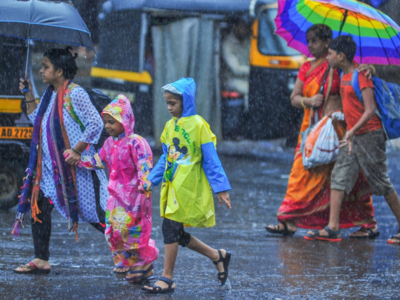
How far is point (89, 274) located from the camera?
5.21 metres

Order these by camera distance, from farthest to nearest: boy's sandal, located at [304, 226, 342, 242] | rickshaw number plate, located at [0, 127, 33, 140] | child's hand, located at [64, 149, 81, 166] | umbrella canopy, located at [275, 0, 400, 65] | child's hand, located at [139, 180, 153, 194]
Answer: rickshaw number plate, located at [0, 127, 33, 140], umbrella canopy, located at [275, 0, 400, 65], boy's sandal, located at [304, 226, 342, 242], child's hand, located at [64, 149, 81, 166], child's hand, located at [139, 180, 153, 194]

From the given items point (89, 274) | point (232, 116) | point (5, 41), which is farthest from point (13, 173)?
point (232, 116)

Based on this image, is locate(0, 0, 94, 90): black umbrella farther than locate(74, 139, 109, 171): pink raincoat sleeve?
Yes

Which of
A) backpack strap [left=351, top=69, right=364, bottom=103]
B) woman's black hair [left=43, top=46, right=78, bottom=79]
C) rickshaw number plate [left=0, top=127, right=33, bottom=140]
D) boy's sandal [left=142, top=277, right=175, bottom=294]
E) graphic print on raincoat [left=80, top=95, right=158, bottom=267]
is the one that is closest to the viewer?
boy's sandal [left=142, top=277, right=175, bottom=294]

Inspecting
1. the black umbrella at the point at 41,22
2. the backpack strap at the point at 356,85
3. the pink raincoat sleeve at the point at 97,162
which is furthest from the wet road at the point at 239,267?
the black umbrella at the point at 41,22

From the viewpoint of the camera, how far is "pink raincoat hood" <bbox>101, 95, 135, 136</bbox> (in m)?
5.10

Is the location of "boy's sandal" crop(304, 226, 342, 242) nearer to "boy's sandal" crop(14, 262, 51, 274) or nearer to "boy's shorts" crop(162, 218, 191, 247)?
"boy's shorts" crop(162, 218, 191, 247)

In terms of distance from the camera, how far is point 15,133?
7691 millimetres

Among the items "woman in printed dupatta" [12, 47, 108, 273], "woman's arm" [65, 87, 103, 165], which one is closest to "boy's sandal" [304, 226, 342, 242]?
"woman in printed dupatta" [12, 47, 108, 273]

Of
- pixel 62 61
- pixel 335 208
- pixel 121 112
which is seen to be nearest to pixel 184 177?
pixel 121 112

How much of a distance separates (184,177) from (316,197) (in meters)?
2.70

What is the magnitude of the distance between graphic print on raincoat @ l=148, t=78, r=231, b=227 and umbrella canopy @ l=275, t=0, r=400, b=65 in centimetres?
273

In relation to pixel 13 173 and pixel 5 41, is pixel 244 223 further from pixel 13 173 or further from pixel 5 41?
pixel 5 41

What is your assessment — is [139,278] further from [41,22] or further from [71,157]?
[41,22]
